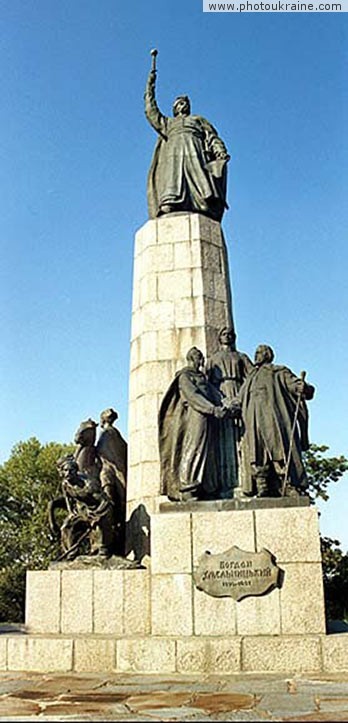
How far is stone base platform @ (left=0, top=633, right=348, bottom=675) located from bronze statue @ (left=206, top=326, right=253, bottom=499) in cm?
206

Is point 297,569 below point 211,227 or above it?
below

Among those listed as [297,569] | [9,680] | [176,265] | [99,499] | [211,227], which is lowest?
[9,680]

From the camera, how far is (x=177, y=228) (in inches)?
444

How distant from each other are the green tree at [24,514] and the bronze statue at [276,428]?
2199cm

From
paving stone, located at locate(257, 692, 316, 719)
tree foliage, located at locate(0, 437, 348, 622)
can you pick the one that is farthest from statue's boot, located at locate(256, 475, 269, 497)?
tree foliage, located at locate(0, 437, 348, 622)

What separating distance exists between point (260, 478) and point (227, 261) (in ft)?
13.7

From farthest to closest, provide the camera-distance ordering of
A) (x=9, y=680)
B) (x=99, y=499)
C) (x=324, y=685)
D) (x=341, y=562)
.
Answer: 1. (x=341, y=562)
2. (x=99, y=499)
3. (x=9, y=680)
4. (x=324, y=685)

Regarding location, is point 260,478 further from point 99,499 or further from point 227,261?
point 227,261

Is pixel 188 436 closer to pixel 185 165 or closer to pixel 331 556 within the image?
pixel 185 165

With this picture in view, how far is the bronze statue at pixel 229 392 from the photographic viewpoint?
9.32 meters

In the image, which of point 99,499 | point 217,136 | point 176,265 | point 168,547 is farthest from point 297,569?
point 217,136

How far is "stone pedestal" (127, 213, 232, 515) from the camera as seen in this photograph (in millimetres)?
10363

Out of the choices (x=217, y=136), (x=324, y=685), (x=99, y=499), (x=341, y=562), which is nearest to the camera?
(x=324, y=685)

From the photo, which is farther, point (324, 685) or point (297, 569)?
point (297, 569)
